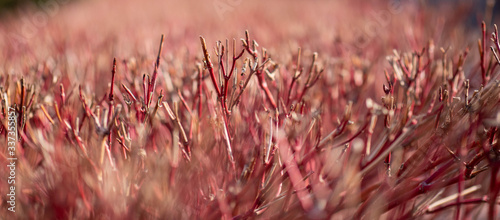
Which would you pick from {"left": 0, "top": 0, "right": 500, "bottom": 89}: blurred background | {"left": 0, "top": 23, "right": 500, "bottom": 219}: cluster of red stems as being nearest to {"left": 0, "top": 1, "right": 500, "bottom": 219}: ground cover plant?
{"left": 0, "top": 23, "right": 500, "bottom": 219}: cluster of red stems

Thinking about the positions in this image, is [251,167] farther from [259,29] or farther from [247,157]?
[259,29]

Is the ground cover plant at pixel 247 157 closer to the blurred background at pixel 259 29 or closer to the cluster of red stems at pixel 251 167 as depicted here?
the cluster of red stems at pixel 251 167

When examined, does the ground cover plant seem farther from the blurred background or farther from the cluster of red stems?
the blurred background

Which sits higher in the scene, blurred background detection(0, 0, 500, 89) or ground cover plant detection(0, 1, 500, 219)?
blurred background detection(0, 0, 500, 89)

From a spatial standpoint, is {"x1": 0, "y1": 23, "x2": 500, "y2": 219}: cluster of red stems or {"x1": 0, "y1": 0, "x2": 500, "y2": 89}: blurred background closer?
{"x1": 0, "y1": 23, "x2": 500, "y2": 219}: cluster of red stems

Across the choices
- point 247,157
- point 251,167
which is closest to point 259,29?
point 247,157

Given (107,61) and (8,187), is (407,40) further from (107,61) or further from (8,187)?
(8,187)

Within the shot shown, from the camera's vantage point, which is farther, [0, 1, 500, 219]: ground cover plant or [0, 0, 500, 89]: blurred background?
[0, 0, 500, 89]: blurred background

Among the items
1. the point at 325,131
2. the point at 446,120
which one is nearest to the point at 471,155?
the point at 446,120

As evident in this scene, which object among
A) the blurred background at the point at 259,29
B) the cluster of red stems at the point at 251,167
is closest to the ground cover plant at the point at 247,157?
the cluster of red stems at the point at 251,167

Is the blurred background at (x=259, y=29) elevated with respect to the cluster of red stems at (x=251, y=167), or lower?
elevated

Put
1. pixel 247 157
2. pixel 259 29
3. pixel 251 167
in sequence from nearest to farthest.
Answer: pixel 251 167 → pixel 247 157 → pixel 259 29
